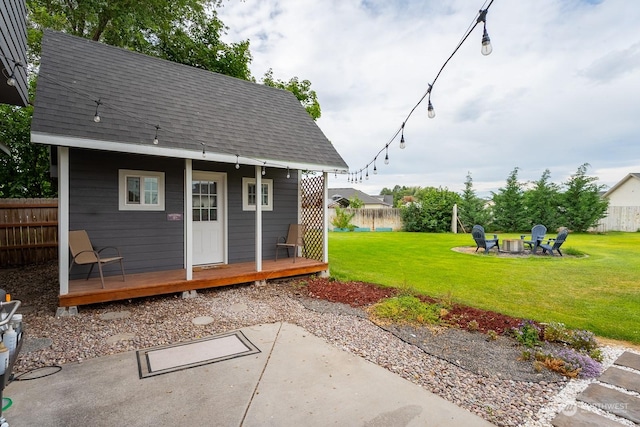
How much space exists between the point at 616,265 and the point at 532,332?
6954 mm

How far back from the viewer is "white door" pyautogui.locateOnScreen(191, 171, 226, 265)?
6.57m

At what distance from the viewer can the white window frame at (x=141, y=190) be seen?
569cm

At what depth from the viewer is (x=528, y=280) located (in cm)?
689

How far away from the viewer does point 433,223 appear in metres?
18.6

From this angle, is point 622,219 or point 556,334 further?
point 622,219

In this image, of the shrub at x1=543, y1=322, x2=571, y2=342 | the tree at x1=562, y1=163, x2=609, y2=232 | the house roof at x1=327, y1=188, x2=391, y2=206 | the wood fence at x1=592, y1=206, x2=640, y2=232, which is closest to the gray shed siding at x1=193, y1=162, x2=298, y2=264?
the shrub at x1=543, y1=322, x2=571, y2=342

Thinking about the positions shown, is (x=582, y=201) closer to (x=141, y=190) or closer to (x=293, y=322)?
(x=293, y=322)

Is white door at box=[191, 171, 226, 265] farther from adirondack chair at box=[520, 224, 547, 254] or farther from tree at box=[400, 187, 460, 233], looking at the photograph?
tree at box=[400, 187, 460, 233]

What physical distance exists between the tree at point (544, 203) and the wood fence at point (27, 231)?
66.2 feet

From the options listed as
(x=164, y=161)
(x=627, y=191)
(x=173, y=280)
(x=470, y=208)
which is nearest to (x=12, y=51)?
Result: (x=164, y=161)

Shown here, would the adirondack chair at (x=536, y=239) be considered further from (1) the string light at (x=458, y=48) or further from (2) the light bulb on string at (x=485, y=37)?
(2) the light bulb on string at (x=485, y=37)

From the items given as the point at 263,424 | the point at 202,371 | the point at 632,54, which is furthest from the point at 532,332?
the point at 632,54

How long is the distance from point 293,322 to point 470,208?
1633 centimetres

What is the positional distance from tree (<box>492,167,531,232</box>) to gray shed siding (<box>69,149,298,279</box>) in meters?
14.9
